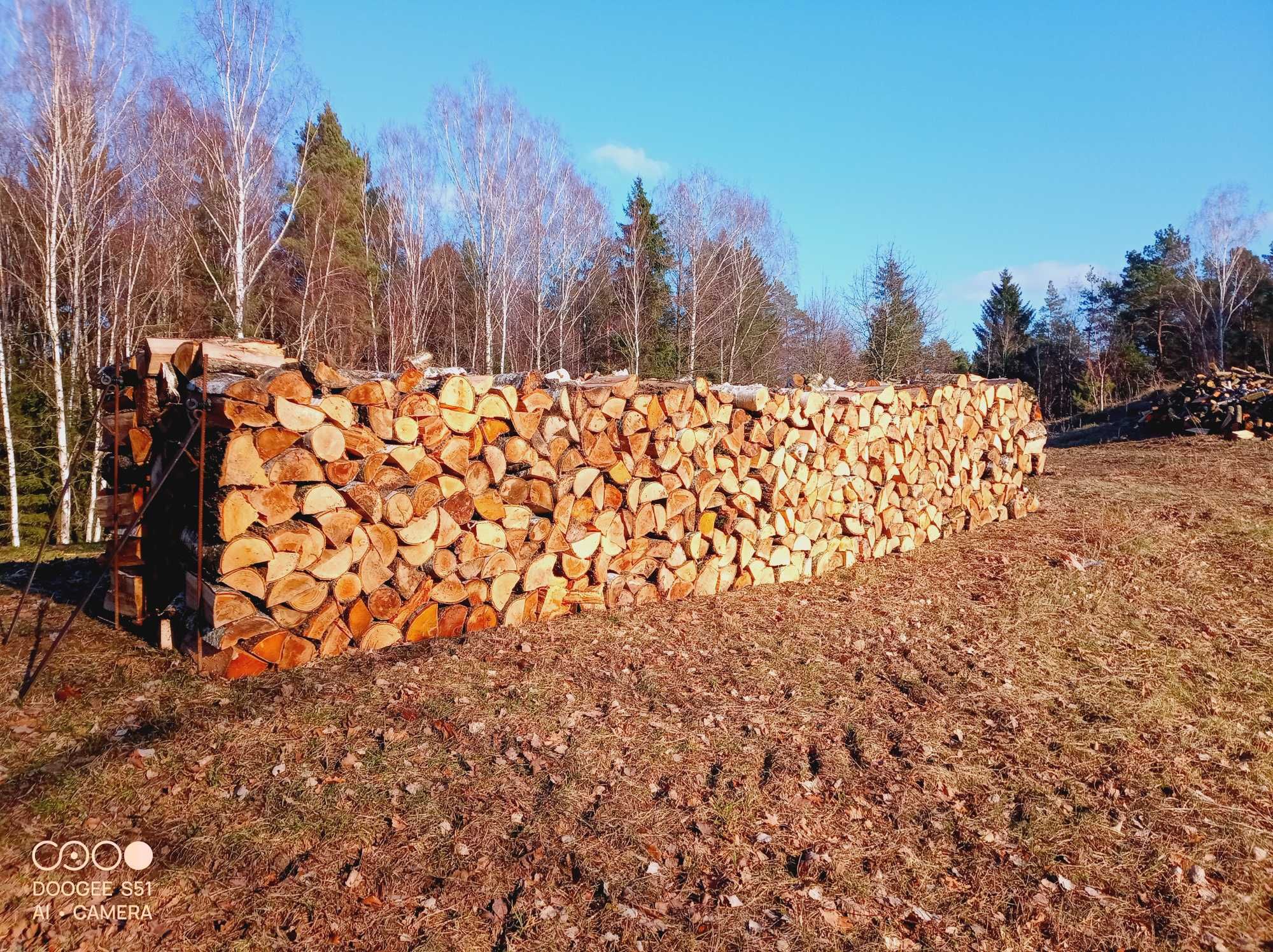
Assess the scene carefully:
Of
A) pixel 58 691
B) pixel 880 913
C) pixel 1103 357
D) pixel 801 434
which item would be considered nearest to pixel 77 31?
pixel 58 691

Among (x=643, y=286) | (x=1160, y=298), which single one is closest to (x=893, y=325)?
(x=643, y=286)

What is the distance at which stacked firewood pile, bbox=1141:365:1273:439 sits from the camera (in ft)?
45.4

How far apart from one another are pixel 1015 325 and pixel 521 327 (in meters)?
30.6

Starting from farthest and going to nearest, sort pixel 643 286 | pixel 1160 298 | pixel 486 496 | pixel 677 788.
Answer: pixel 1160 298
pixel 643 286
pixel 486 496
pixel 677 788

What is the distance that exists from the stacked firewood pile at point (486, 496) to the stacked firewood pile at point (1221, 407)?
1155 cm

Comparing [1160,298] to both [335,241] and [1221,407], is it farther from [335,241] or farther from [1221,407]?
[335,241]

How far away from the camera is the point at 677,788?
3.15 m

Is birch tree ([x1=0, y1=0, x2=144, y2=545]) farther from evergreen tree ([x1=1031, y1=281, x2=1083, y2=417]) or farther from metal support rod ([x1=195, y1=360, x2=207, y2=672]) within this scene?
evergreen tree ([x1=1031, y1=281, x2=1083, y2=417])

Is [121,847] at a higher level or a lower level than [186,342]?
lower

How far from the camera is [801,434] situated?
6.39 metres

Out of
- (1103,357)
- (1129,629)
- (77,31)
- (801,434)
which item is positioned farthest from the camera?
(1103,357)

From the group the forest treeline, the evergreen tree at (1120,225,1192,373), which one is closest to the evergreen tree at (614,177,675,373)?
the forest treeline

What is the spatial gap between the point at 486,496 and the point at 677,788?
2351 mm

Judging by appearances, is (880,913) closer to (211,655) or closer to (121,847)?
(121,847)
